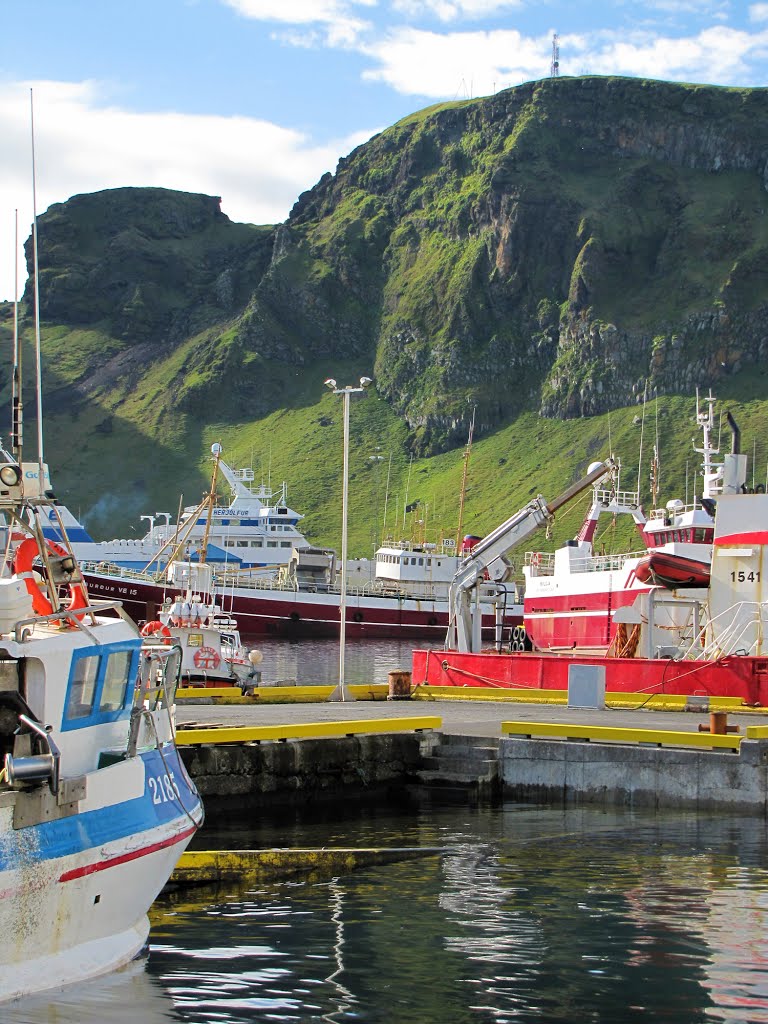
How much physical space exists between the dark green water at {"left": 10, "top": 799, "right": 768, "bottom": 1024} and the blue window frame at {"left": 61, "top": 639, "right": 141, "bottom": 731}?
259 cm

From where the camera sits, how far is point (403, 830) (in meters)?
22.5

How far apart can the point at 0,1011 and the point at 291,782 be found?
42.8ft

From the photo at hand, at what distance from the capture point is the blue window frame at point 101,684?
13.3m

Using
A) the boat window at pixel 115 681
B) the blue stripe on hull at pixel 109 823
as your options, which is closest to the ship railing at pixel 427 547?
the blue stripe on hull at pixel 109 823

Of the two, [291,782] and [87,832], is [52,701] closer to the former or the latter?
[87,832]

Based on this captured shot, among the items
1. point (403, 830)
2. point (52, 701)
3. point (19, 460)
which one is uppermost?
point (19, 460)

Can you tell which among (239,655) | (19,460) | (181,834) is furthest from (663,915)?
(239,655)

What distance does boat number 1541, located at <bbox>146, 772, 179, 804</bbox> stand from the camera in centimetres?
1430

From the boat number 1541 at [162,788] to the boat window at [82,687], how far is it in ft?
4.06

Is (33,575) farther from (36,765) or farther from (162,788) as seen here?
(36,765)

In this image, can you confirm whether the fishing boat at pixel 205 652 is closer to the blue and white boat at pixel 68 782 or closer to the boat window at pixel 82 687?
the blue and white boat at pixel 68 782

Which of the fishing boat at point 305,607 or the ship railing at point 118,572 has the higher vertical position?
the ship railing at point 118,572

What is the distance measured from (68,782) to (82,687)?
3.80ft

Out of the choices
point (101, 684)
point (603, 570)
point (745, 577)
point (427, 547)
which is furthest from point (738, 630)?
point (427, 547)
